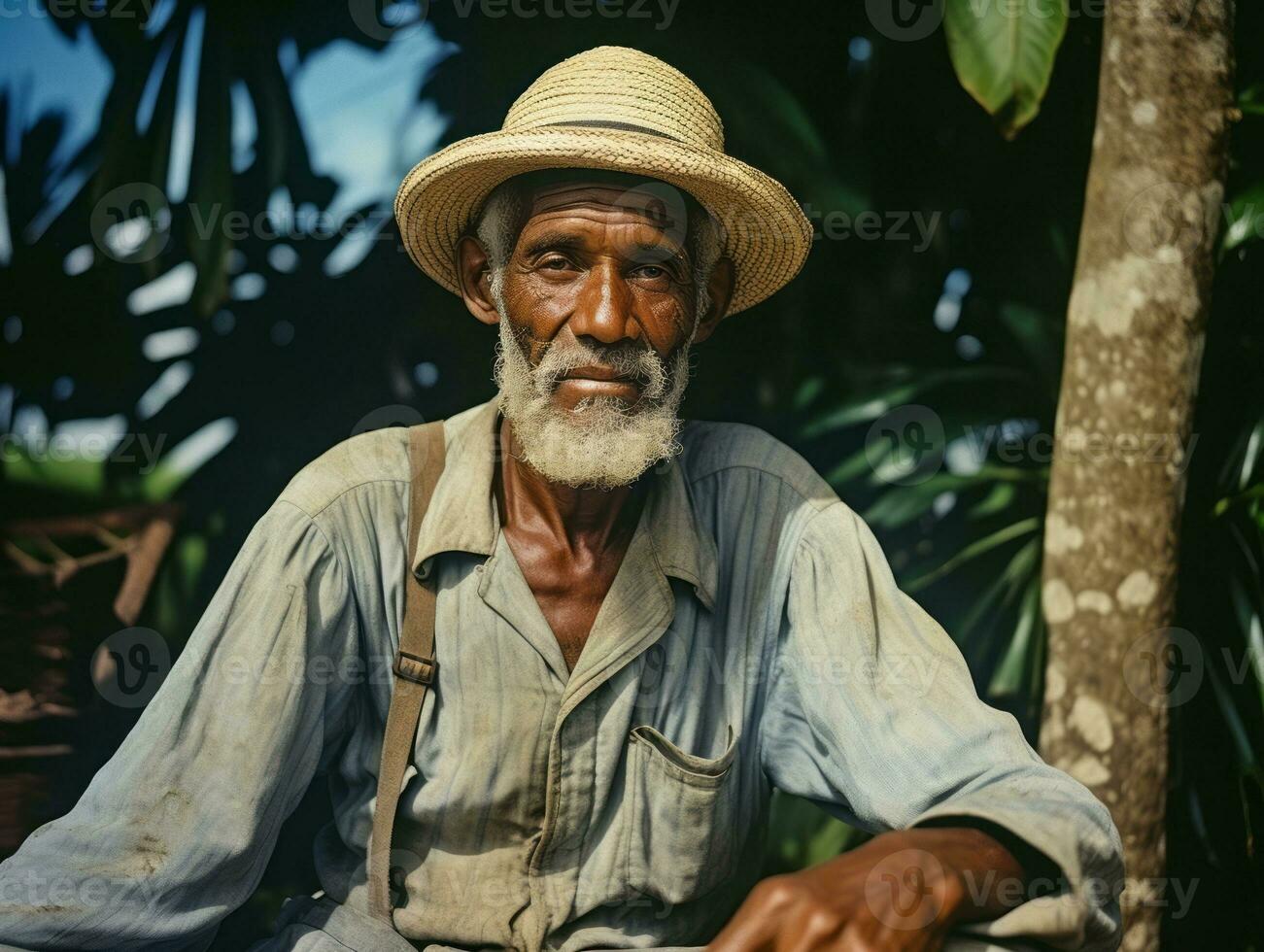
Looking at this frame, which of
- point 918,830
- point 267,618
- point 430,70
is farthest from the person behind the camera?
point 430,70

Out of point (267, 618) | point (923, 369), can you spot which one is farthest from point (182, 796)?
point (923, 369)

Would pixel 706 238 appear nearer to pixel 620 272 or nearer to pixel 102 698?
pixel 620 272

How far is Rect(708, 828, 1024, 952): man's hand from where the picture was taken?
1.79 metres

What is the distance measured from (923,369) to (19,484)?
2.45 m

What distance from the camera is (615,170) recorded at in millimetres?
2287

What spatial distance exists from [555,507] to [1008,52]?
1.69m

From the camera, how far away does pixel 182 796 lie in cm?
206

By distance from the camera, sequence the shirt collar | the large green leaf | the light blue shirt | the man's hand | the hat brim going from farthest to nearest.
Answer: the large green leaf
the shirt collar
the hat brim
the light blue shirt
the man's hand

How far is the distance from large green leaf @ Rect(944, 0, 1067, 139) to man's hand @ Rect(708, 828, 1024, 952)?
188 centimetres

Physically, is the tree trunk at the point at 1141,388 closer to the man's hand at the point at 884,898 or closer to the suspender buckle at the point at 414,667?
the man's hand at the point at 884,898

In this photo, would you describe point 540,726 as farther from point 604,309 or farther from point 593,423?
point 604,309

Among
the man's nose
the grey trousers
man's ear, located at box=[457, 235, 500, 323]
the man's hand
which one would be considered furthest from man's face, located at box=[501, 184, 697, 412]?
the grey trousers

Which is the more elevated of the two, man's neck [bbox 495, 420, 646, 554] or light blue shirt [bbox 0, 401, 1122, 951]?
man's neck [bbox 495, 420, 646, 554]

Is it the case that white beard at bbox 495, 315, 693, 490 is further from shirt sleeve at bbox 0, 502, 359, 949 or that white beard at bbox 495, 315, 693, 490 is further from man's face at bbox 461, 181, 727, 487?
shirt sleeve at bbox 0, 502, 359, 949
